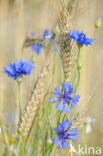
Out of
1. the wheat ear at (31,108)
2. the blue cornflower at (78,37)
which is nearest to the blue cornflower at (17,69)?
the wheat ear at (31,108)

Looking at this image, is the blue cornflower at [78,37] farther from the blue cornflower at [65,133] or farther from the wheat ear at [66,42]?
the blue cornflower at [65,133]

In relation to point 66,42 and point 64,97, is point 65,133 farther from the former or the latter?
point 66,42

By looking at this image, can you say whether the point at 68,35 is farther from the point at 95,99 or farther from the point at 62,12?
the point at 95,99

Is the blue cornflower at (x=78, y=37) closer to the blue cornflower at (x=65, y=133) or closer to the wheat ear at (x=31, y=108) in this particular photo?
the wheat ear at (x=31, y=108)

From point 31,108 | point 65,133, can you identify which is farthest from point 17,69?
point 65,133

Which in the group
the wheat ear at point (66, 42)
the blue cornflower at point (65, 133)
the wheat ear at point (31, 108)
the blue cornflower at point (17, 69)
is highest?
the wheat ear at point (66, 42)

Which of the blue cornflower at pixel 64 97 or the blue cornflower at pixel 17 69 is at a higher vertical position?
the blue cornflower at pixel 17 69

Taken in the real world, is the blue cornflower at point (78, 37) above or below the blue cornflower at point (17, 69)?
above

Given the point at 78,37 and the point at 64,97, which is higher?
the point at 78,37

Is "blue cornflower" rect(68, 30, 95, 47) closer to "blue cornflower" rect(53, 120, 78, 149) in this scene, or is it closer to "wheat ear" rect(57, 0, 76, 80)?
"wheat ear" rect(57, 0, 76, 80)

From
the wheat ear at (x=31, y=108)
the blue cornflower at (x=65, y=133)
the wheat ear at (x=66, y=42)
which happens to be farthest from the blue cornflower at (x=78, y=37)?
the blue cornflower at (x=65, y=133)

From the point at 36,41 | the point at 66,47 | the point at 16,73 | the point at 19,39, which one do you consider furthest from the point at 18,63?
the point at 19,39
